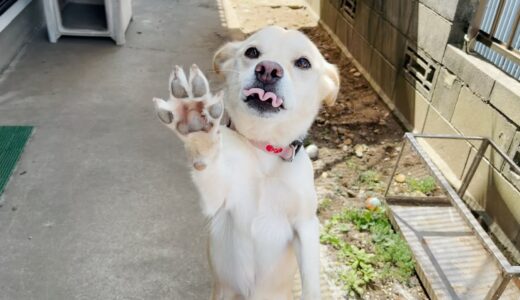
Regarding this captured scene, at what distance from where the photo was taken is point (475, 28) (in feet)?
9.98

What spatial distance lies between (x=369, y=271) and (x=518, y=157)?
1.11 meters

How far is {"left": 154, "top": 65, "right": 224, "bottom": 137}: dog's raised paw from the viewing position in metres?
1.20

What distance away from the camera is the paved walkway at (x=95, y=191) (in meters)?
2.26

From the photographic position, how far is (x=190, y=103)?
1.21m

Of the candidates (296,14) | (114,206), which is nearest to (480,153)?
(114,206)

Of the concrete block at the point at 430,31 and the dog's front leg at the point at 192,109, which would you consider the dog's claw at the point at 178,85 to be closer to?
the dog's front leg at the point at 192,109

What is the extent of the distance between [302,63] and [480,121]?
1741mm

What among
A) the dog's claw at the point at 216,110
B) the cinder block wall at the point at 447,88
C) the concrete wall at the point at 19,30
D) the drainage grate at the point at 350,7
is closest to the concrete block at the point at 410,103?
the cinder block wall at the point at 447,88

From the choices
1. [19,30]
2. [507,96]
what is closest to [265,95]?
[507,96]

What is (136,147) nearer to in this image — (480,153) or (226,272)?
(226,272)

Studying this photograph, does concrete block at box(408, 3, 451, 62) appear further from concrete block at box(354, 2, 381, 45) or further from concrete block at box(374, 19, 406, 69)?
concrete block at box(354, 2, 381, 45)

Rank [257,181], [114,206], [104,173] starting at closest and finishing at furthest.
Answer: [257,181] → [114,206] → [104,173]

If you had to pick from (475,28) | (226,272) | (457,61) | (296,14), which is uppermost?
(475,28)

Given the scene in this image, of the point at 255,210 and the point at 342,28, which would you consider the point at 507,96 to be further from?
the point at 342,28
